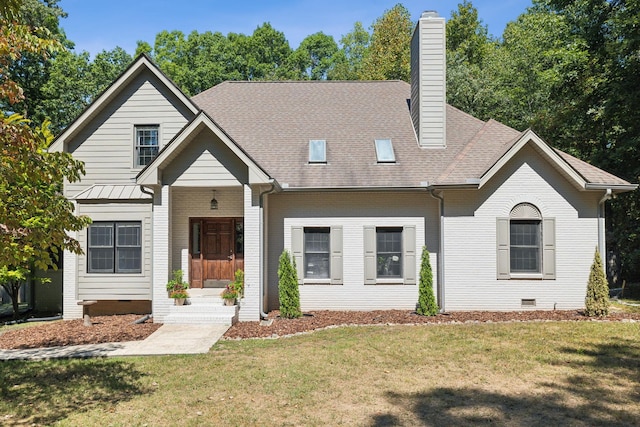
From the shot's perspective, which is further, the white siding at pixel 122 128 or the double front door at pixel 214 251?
the double front door at pixel 214 251

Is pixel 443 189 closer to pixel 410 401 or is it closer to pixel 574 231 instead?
pixel 574 231

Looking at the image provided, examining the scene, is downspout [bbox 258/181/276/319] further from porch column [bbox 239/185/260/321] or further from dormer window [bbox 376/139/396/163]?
dormer window [bbox 376/139/396/163]

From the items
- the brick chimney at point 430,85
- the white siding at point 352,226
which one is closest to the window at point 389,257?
the white siding at point 352,226

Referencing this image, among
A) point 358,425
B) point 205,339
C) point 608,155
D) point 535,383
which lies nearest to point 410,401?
point 358,425

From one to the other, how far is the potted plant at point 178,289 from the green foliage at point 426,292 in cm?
650

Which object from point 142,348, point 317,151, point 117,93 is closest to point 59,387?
point 142,348

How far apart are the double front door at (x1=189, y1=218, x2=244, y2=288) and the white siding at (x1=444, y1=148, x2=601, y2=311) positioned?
659 cm

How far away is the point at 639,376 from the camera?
6.99 metres

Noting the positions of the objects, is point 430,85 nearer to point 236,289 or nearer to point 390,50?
point 236,289

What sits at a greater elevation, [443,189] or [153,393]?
[443,189]

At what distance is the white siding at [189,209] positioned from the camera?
13603 millimetres

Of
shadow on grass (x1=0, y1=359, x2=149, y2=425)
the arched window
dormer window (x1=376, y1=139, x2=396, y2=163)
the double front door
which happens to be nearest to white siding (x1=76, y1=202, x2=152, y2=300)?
the double front door

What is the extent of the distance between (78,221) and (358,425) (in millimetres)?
5122

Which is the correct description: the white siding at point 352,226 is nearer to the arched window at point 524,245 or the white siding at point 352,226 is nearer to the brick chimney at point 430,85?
the arched window at point 524,245
